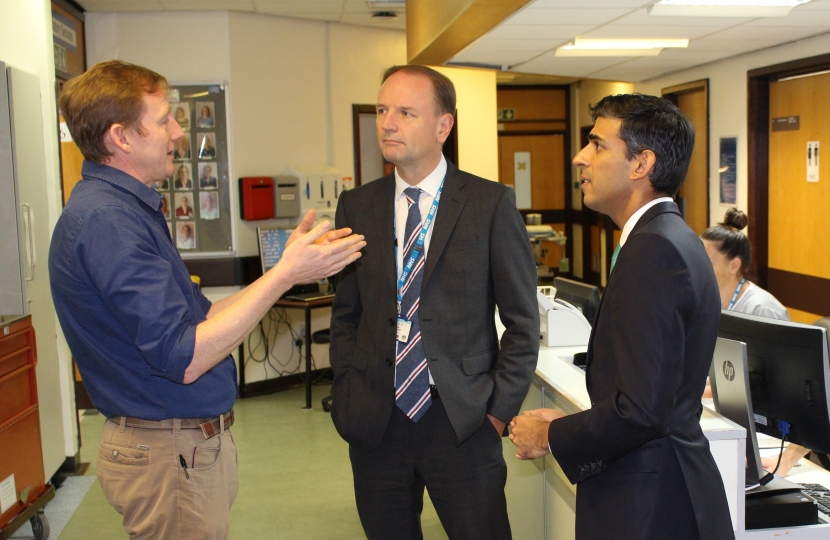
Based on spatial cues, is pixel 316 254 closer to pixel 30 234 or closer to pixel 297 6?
pixel 30 234

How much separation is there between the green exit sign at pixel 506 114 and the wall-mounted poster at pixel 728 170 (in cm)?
482

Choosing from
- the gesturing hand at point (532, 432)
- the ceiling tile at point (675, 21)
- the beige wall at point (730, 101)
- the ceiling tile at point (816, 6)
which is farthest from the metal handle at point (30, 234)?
the beige wall at point (730, 101)

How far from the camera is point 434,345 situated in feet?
6.86

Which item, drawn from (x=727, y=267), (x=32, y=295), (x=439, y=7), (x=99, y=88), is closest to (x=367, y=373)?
(x=99, y=88)

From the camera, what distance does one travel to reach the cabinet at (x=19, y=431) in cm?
330

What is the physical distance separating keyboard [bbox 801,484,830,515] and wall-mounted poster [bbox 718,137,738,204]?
14.1ft

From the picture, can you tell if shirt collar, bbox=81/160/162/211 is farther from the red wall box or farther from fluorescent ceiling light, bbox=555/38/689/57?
the red wall box

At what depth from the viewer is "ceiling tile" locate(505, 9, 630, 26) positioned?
404cm

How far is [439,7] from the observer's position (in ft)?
16.0

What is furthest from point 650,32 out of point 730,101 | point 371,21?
point 371,21

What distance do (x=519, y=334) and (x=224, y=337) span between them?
861 millimetres

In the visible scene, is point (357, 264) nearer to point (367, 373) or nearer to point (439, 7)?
point (367, 373)

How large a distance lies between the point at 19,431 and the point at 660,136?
3.12 metres

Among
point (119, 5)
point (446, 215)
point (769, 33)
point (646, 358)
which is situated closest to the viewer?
point (646, 358)
